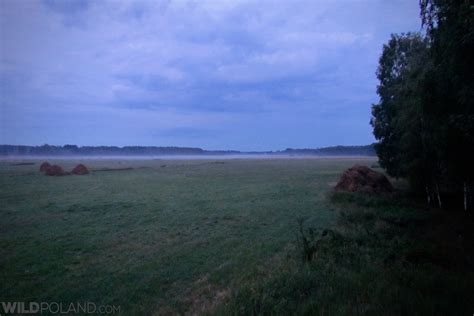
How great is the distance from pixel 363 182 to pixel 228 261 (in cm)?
1923

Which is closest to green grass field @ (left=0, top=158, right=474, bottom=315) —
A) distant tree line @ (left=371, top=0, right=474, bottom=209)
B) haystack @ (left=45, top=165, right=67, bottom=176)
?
distant tree line @ (left=371, top=0, right=474, bottom=209)

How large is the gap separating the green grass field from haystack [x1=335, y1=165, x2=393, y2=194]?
16.0ft

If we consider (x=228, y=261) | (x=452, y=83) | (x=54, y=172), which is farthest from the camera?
(x=54, y=172)

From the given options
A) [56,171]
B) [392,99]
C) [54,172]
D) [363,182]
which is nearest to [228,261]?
[363,182]

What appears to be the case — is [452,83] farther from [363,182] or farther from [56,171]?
[56,171]

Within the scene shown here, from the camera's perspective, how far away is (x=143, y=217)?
59.0 feet

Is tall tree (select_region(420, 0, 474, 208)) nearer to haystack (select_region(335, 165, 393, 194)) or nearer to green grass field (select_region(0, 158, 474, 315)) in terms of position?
green grass field (select_region(0, 158, 474, 315))

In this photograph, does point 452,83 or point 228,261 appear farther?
point 228,261

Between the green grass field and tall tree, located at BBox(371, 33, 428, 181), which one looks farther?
tall tree, located at BBox(371, 33, 428, 181)

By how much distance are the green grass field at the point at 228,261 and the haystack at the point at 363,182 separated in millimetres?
4872

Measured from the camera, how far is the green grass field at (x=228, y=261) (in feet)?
20.2

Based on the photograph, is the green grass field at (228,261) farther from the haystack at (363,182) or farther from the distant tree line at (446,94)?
the haystack at (363,182)

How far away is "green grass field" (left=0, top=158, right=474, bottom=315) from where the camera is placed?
616cm

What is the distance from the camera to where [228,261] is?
1023cm
